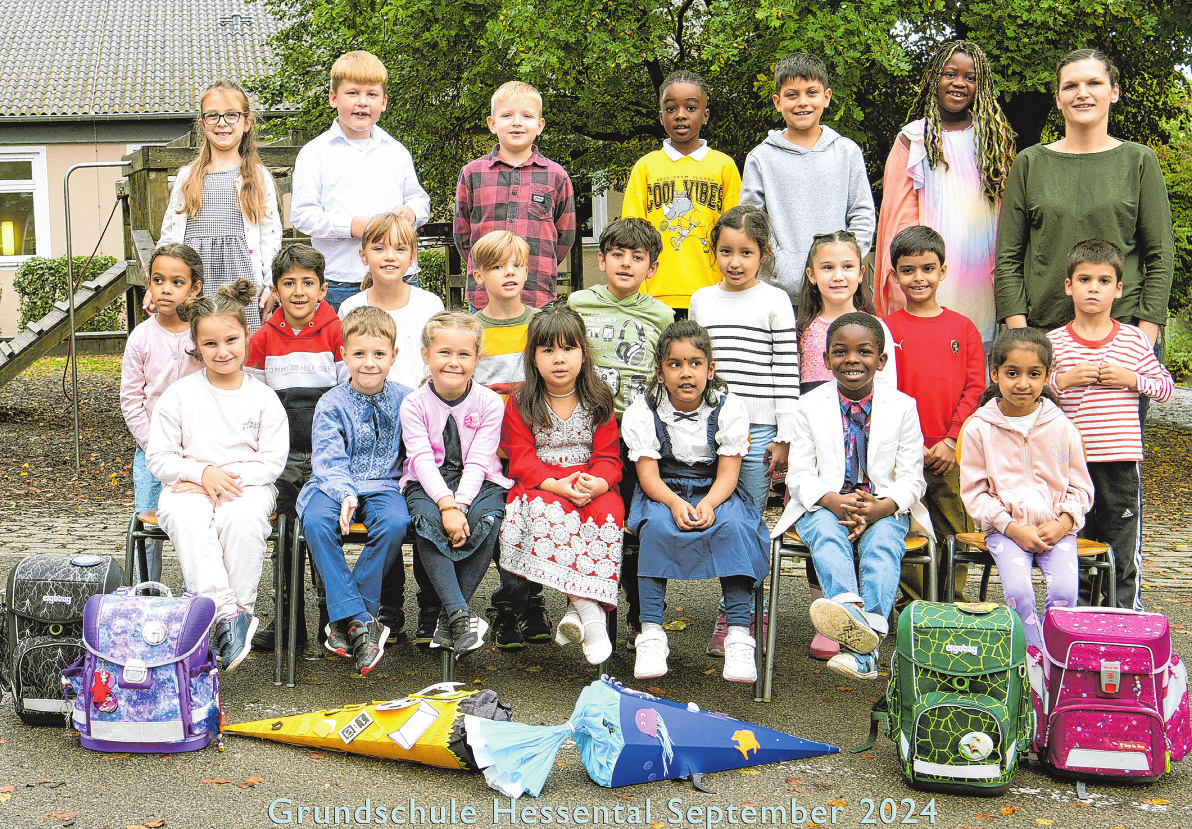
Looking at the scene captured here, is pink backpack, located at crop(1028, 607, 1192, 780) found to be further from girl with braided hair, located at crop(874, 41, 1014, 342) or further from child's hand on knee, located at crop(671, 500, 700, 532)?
girl with braided hair, located at crop(874, 41, 1014, 342)

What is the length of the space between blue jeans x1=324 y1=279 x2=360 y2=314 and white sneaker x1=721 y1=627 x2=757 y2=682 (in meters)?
2.56

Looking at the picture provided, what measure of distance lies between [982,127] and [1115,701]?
2774mm

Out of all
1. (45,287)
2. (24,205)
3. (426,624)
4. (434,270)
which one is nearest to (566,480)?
(426,624)

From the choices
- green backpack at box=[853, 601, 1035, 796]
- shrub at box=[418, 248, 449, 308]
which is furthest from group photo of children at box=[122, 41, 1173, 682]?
shrub at box=[418, 248, 449, 308]

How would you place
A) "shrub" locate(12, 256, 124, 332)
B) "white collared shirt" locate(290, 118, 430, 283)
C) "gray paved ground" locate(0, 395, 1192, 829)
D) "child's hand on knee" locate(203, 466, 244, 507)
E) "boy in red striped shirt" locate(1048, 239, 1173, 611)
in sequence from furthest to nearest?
"shrub" locate(12, 256, 124, 332) → "white collared shirt" locate(290, 118, 430, 283) → "boy in red striped shirt" locate(1048, 239, 1173, 611) → "child's hand on knee" locate(203, 466, 244, 507) → "gray paved ground" locate(0, 395, 1192, 829)

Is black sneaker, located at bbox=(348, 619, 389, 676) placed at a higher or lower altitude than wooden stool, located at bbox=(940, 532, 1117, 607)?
lower

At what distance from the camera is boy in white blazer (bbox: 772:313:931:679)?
419cm

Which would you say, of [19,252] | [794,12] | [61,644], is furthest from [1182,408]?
[19,252]

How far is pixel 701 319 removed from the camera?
4.90 meters

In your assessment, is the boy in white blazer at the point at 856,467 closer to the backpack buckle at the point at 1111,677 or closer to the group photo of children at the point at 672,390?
the group photo of children at the point at 672,390

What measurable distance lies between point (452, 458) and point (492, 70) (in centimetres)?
621

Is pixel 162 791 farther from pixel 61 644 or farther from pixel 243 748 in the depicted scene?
pixel 61 644

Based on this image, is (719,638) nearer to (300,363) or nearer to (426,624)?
(426,624)

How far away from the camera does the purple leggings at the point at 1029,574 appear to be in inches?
162
